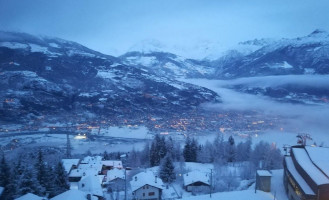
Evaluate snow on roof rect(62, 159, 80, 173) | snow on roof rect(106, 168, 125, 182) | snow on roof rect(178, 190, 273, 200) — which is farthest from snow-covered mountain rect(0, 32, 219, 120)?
snow on roof rect(178, 190, 273, 200)

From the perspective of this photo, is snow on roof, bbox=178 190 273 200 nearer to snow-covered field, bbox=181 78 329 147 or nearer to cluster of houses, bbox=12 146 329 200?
cluster of houses, bbox=12 146 329 200

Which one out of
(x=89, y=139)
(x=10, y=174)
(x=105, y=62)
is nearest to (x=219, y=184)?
(x=10, y=174)

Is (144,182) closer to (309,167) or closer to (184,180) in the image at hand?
(184,180)

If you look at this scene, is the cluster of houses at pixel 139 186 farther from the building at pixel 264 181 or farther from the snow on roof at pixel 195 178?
the building at pixel 264 181

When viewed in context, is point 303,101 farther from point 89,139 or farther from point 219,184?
point 219,184

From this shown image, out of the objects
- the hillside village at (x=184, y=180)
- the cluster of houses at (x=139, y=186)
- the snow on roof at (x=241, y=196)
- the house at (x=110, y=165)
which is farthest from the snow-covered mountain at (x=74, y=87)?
the snow on roof at (x=241, y=196)

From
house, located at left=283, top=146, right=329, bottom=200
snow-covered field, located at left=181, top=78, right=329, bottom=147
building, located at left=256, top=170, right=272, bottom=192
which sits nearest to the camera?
house, located at left=283, top=146, right=329, bottom=200
